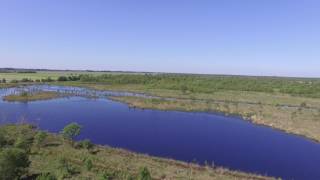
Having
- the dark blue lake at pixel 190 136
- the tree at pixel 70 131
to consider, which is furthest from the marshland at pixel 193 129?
the tree at pixel 70 131

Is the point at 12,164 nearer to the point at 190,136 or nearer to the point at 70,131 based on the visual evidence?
the point at 70,131

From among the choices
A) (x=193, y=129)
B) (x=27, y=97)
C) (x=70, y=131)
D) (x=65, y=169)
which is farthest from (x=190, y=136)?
(x=27, y=97)

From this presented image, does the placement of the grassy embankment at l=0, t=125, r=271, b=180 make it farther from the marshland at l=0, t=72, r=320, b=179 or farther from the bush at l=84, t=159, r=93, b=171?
the marshland at l=0, t=72, r=320, b=179

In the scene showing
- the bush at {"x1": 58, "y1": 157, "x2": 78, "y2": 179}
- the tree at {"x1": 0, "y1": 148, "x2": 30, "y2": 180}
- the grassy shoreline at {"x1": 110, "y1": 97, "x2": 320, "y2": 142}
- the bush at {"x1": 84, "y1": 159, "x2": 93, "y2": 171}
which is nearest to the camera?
the tree at {"x1": 0, "y1": 148, "x2": 30, "y2": 180}

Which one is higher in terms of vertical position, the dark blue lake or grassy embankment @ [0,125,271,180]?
grassy embankment @ [0,125,271,180]

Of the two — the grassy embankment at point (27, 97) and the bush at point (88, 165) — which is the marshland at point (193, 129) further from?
the bush at point (88, 165)

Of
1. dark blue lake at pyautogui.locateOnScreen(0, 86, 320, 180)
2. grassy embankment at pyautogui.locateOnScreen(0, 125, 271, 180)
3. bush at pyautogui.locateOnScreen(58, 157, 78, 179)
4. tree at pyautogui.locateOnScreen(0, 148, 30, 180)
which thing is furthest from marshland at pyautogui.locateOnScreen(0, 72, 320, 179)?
tree at pyautogui.locateOnScreen(0, 148, 30, 180)
